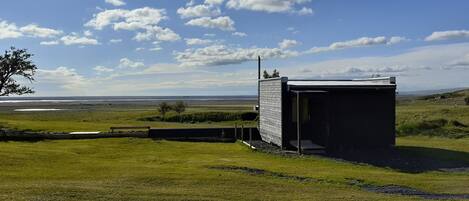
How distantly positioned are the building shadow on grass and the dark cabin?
3.47 ft

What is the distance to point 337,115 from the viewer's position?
2680 cm

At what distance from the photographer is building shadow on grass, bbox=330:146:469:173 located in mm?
21188

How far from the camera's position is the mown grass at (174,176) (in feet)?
42.5

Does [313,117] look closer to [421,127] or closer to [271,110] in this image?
[271,110]

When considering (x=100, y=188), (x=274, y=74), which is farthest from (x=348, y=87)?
(x=274, y=74)

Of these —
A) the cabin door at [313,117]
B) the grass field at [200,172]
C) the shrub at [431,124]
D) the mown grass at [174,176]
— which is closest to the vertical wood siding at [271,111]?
the cabin door at [313,117]

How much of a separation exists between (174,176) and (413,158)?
40.1 feet

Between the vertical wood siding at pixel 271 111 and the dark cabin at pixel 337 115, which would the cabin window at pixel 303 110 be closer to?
the dark cabin at pixel 337 115

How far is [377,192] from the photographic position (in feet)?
49.2

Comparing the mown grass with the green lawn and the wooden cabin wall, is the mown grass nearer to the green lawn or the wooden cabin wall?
the wooden cabin wall

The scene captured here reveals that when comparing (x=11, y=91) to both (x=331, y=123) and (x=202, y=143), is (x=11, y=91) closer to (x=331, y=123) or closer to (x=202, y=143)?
(x=202, y=143)

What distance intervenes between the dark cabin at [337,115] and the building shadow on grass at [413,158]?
3.47 ft

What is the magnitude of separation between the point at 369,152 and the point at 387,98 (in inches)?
120

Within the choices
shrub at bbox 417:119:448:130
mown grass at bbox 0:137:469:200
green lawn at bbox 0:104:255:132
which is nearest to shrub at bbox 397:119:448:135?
shrub at bbox 417:119:448:130
